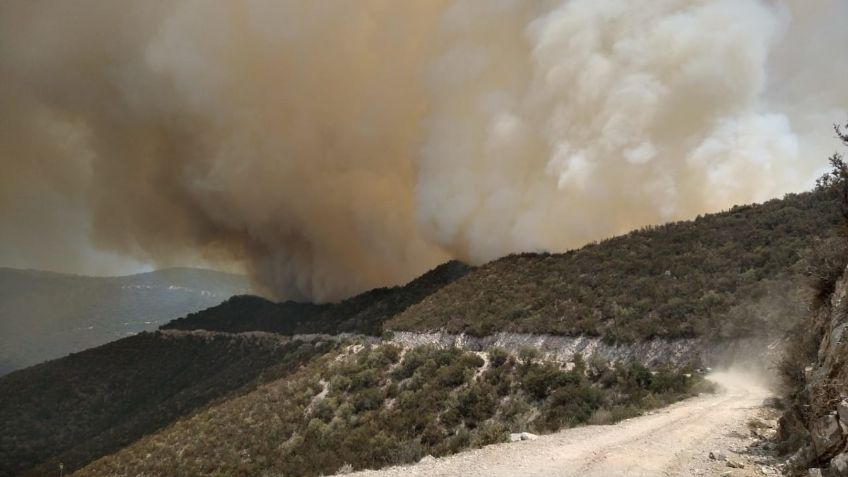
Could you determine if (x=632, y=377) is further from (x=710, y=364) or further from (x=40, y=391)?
(x=40, y=391)

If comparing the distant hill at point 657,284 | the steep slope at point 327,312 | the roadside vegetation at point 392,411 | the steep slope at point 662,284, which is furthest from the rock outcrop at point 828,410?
the steep slope at point 327,312

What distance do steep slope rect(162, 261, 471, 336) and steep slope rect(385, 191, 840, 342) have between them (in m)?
10.4

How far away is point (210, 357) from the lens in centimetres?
5391

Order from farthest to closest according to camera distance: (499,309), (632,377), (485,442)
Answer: (499,309), (632,377), (485,442)

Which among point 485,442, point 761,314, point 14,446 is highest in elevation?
point 761,314

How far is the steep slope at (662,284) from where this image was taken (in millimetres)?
18047

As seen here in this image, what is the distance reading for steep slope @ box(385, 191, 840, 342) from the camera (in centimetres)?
1805

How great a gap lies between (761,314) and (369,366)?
17.4 meters

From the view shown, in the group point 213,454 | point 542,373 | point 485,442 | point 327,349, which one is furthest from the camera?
point 327,349

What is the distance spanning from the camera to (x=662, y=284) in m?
22.0

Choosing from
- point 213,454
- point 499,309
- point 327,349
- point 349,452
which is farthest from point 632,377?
point 327,349

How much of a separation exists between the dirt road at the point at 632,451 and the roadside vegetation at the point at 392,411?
118 centimetres

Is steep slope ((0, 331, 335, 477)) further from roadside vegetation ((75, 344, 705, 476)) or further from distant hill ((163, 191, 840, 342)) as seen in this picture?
distant hill ((163, 191, 840, 342))

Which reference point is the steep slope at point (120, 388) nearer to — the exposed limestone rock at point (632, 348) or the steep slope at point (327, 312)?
the steep slope at point (327, 312)
